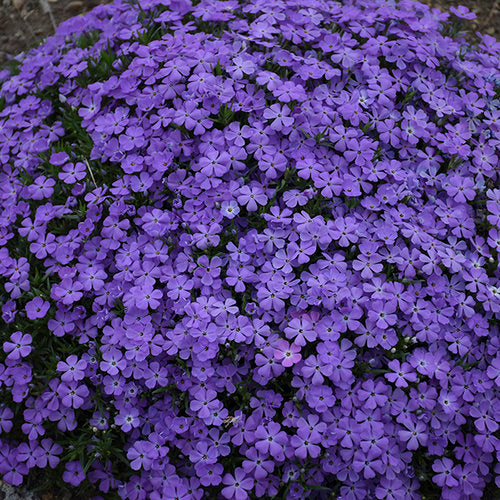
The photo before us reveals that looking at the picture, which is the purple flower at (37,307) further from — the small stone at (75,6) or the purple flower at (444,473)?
the small stone at (75,6)

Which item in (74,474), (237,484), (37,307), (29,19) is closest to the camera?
(237,484)

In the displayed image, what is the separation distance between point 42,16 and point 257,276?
4.06 metres

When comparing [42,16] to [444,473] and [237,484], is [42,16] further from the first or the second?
[444,473]

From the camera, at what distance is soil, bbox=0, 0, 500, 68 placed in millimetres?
5332

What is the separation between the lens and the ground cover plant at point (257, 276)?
9.09ft

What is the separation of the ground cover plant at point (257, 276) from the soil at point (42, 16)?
222 centimetres

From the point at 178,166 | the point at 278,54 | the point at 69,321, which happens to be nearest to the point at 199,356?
the point at 69,321

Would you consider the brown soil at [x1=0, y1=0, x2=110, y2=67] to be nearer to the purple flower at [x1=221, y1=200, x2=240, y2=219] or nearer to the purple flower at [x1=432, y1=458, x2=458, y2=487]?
the purple flower at [x1=221, y1=200, x2=240, y2=219]

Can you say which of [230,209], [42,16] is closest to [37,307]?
[230,209]

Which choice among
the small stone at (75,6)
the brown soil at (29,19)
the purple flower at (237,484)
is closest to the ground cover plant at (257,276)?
the purple flower at (237,484)

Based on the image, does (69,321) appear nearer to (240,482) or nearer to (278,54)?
(240,482)

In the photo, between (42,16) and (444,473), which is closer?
(444,473)

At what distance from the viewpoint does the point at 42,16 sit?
5469mm

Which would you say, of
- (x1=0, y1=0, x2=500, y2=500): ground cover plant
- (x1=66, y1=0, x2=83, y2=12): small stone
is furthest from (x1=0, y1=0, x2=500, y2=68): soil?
(x1=0, y1=0, x2=500, y2=500): ground cover plant
